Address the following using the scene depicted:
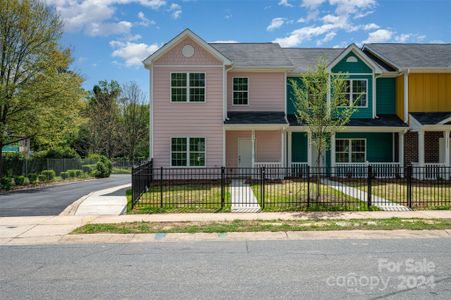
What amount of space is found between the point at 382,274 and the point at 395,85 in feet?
65.2

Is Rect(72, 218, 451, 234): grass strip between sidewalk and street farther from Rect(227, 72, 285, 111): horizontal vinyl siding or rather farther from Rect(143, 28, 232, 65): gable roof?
Rect(227, 72, 285, 111): horizontal vinyl siding

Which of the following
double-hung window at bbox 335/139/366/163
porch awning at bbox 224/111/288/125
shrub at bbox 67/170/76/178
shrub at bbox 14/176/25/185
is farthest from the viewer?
shrub at bbox 67/170/76/178

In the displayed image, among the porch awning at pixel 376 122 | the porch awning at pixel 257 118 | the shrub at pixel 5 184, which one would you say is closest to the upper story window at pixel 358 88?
the porch awning at pixel 376 122

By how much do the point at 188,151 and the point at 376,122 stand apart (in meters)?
11.3

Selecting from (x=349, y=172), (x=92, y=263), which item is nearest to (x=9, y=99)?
(x=92, y=263)

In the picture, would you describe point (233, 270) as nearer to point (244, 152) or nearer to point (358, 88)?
point (244, 152)

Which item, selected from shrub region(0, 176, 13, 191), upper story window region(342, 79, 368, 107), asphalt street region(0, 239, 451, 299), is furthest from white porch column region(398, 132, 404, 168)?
shrub region(0, 176, 13, 191)

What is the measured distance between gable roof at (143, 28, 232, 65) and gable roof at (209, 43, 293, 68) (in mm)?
1687

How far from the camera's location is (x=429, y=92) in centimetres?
2225

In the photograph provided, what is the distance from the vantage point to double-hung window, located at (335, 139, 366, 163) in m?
22.7

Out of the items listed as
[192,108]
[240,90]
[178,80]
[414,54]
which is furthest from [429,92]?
[178,80]

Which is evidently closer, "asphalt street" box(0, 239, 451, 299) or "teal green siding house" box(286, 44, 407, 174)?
"asphalt street" box(0, 239, 451, 299)

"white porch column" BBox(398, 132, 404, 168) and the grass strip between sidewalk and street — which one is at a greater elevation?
"white porch column" BBox(398, 132, 404, 168)

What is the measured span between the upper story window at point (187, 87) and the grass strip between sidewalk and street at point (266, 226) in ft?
35.4
